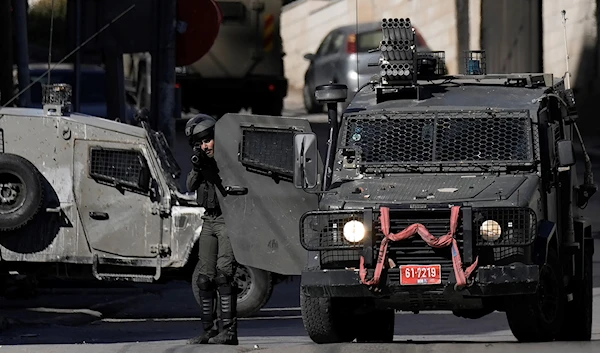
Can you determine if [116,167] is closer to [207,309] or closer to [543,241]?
[207,309]

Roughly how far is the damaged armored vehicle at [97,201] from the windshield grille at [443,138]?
355cm

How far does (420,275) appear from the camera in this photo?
443 inches

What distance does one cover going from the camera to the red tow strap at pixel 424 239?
11125 millimetres

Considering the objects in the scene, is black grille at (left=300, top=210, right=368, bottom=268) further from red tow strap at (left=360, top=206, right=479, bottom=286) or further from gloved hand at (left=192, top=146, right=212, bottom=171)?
gloved hand at (left=192, top=146, right=212, bottom=171)

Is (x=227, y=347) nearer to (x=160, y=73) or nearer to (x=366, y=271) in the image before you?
(x=366, y=271)

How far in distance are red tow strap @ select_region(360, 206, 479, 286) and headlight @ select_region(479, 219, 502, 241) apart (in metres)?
0.17

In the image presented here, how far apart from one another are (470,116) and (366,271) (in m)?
1.66

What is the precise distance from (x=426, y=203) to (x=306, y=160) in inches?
39.8

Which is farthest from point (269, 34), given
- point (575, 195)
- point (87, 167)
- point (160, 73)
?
point (575, 195)

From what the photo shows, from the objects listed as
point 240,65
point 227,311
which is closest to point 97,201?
point 227,311

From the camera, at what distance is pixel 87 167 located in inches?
617

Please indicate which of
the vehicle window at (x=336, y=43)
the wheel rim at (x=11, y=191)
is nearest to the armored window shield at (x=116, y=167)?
the wheel rim at (x=11, y=191)

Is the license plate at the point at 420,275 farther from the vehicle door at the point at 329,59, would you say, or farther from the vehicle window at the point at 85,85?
the vehicle door at the point at 329,59

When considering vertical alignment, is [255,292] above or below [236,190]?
below
